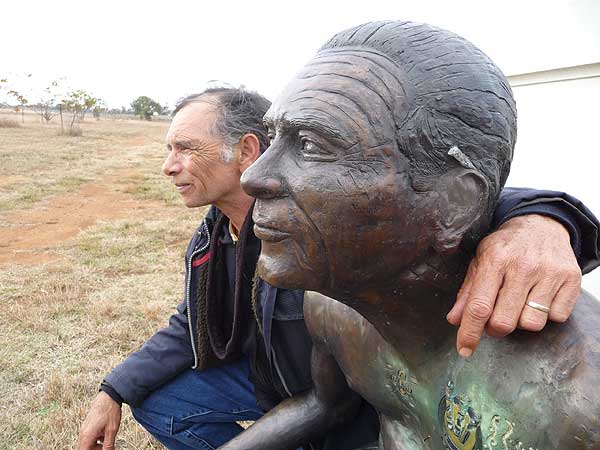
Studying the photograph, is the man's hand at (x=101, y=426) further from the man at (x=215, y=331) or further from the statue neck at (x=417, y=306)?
the statue neck at (x=417, y=306)

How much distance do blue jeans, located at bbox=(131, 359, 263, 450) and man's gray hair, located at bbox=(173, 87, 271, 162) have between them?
0.98 meters

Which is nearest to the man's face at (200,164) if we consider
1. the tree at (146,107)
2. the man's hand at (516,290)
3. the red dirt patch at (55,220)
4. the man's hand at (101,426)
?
the man's hand at (101,426)

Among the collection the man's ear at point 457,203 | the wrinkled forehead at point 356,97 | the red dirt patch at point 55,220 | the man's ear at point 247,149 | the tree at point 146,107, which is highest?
the wrinkled forehead at point 356,97

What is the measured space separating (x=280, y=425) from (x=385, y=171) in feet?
3.72

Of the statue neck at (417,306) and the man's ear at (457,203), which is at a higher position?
the man's ear at (457,203)

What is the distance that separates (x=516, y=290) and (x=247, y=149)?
1805 mm

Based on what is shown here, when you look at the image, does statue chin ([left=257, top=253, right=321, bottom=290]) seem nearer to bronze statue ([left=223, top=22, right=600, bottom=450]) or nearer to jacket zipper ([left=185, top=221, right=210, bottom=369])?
bronze statue ([left=223, top=22, right=600, bottom=450])

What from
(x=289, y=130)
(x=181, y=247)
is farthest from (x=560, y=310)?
(x=181, y=247)

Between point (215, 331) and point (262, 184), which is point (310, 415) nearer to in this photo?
point (215, 331)

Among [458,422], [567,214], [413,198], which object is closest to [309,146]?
[413,198]

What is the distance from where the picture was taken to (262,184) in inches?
46.9

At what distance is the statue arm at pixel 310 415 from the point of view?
1.89 meters

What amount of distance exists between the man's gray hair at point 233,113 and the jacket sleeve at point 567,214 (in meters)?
1.57

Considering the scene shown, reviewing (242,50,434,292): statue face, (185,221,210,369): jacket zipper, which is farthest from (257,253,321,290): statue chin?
(185,221,210,369): jacket zipper
